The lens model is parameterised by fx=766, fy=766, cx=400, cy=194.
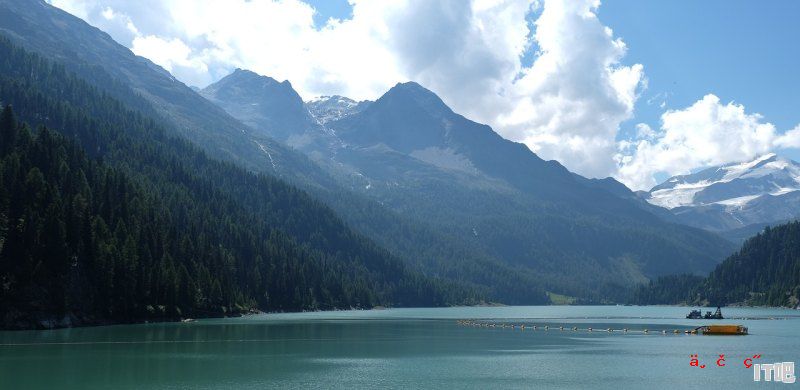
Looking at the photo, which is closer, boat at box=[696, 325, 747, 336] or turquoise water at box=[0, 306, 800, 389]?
turquoise water at box=[0, 306, 800, 389]

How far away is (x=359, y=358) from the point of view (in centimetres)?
11056

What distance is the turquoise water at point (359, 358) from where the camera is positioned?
276 ft

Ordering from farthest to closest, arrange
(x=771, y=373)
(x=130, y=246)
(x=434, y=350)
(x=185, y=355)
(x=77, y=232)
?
(x=130, y=246)
(x=77, y=232)
(x=434, y=350)
(x=185, y=355)
(x=771, y=373)

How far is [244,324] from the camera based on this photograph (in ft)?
584

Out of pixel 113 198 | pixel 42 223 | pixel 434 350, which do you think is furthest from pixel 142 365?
pixel 113 198

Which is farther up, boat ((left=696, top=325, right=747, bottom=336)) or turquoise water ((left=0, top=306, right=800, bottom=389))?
boat ((left=696, top=325, right=747, bottom=336))

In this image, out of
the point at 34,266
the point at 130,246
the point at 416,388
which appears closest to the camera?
the point at 416,388

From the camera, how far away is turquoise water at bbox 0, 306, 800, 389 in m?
84.2

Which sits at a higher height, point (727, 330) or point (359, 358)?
point (727, 330)

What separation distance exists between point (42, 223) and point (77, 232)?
439 inches

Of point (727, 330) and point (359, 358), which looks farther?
point (727, 330)

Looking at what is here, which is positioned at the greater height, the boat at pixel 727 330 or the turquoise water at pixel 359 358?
the boat at pixel 727 330

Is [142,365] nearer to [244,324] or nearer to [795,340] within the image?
[244,324]

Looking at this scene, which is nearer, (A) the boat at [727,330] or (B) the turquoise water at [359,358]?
(B) the turquoise water at [359,358]
